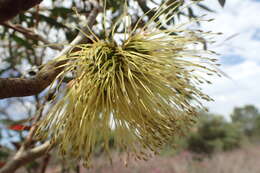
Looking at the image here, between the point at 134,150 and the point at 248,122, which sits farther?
the point at 248,122

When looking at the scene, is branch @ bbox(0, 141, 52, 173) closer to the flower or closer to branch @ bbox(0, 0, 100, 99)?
the flower

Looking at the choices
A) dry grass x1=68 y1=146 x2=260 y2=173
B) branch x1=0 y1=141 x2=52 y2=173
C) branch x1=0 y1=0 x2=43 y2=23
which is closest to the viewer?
branch x1=0 y1=0 x2=43 y2=23

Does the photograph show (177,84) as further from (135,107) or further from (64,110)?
(64,110)

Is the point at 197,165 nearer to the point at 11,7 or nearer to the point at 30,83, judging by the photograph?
the point at 30,83

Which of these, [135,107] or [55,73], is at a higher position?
[55,73]

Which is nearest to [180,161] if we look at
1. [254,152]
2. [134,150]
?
[254,152]

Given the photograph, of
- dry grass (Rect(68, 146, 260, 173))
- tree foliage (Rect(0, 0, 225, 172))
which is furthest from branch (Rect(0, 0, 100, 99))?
dry grass (Rect(68, 146, 260, 173))

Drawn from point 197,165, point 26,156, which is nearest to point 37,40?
point 26,156
